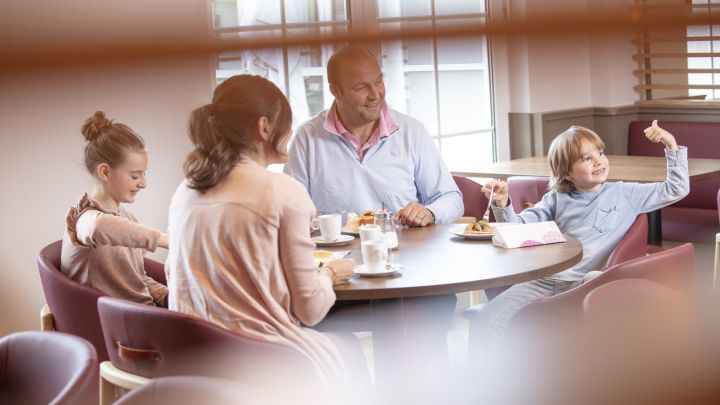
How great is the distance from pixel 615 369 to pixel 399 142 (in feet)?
8.70

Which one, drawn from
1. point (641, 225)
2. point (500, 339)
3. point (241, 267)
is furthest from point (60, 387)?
point (641, 225)

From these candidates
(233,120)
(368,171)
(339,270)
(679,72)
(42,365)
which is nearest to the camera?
(42,365)

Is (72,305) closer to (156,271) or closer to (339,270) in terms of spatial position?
(156,271)

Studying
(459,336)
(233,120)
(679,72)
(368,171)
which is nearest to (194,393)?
(233,120)

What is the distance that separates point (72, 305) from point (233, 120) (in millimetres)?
871

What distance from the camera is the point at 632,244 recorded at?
3.22 metres

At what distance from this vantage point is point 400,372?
2775mm

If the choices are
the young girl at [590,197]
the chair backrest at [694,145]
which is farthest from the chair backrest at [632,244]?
the chair backrest at [694,145]

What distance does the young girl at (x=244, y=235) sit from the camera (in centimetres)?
212

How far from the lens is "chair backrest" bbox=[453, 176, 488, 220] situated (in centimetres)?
406

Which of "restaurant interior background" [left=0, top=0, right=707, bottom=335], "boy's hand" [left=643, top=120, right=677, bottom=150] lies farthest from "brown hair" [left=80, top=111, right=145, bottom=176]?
"boy's hand" [left=643, top=120, right=677, bottom=150]

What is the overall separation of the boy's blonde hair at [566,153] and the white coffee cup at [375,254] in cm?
106

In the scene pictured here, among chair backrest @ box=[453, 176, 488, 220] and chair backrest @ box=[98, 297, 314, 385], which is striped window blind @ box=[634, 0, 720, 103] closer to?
chair backrest @ box=[453, 176, 488, 220]

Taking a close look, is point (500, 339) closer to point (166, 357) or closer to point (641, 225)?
point (641, 225)
